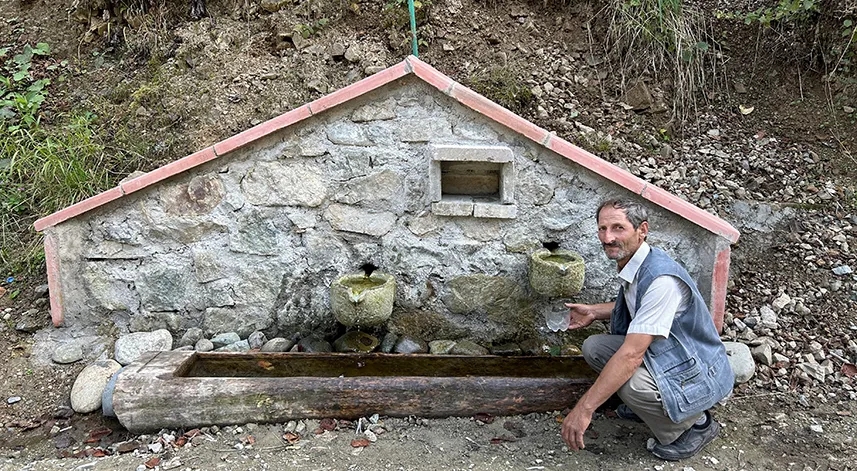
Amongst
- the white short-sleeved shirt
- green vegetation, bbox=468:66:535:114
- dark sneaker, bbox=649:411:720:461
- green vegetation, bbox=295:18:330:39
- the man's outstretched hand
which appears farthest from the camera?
green vegetation, bbox=295:18:330:39

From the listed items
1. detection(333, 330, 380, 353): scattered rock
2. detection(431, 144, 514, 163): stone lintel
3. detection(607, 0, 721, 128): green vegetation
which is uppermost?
detection(607, 0, 721, 128): green vegetation

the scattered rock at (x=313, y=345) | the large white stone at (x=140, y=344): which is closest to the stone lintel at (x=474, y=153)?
the scattered rock at (x=313, y=345)

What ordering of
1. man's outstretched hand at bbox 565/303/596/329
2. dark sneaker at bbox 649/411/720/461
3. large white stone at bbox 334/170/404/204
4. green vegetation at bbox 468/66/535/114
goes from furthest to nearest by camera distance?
green vegetation at bbox 468/66/535/114, large white stone at bbox 334/170/404/204, man's outstretched hand at bbox 565/303/596/329, dark sneaker at bbox 649/411/720/461

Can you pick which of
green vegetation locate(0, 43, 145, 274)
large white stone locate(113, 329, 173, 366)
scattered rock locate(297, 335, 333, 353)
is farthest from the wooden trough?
green vegetation locate(0, 43, 145, 274)

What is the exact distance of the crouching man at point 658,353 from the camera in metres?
2.67

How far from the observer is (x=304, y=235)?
3.97 meters

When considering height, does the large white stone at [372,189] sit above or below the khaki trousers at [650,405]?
above

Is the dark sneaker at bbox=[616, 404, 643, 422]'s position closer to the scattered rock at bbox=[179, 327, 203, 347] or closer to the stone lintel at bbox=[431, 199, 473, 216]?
the stone lintel at bbox=[431, 199, 473, 216]

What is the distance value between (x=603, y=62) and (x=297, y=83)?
3029mm

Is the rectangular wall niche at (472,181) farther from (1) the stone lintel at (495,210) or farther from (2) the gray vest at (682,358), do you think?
(2) the gray vest at (682,358)

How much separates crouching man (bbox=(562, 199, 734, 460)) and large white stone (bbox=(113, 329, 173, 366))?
2.62 metres

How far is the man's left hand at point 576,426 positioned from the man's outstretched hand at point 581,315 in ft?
2.84

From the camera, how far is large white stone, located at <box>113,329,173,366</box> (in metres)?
3.82

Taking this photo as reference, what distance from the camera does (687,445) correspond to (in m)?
2.96
